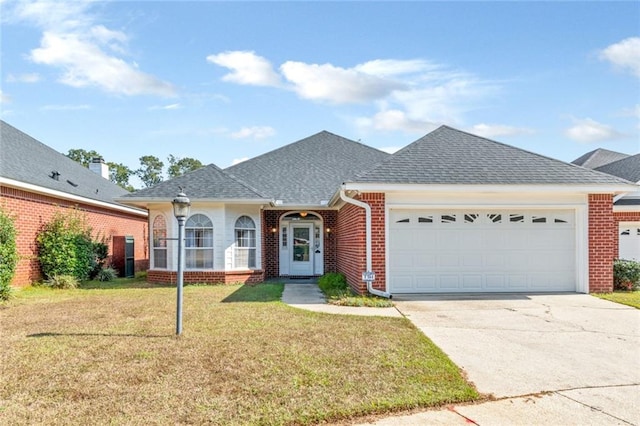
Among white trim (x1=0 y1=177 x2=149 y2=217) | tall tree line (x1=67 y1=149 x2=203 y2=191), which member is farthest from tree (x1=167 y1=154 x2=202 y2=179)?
white trim (x1=0 y1=177 x2=149 y2=217)

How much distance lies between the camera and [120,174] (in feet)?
174

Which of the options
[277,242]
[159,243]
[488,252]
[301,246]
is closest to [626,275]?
[488,252]

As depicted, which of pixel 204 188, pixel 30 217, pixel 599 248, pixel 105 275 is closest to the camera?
pixel 599 248

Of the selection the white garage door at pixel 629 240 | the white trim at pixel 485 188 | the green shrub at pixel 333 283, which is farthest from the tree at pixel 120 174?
the white garage door at pixel 629 240

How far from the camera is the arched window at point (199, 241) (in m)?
12.7

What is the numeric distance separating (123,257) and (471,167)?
13810 mm

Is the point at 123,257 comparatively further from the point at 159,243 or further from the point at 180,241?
the point at 180,241

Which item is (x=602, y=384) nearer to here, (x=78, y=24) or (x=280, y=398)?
(x=280, y=398)

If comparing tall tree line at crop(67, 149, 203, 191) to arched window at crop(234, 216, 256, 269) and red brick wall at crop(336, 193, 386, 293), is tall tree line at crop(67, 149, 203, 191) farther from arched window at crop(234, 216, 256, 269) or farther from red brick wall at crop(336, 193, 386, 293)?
red brick wall at crop(336, 193, 386, 293)

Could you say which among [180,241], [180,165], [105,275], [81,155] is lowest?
[105,275]

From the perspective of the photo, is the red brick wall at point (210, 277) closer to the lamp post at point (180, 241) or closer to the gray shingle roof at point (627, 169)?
the lamp post at point (180, 241)

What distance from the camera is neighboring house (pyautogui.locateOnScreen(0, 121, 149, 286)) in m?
11.3

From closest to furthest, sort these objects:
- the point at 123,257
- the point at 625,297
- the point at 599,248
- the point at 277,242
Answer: the point at 625,297
the point at 599,248
the point at 277,242
the point at 123,257

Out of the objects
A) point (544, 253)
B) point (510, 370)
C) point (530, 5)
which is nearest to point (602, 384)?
point (510, 370)
